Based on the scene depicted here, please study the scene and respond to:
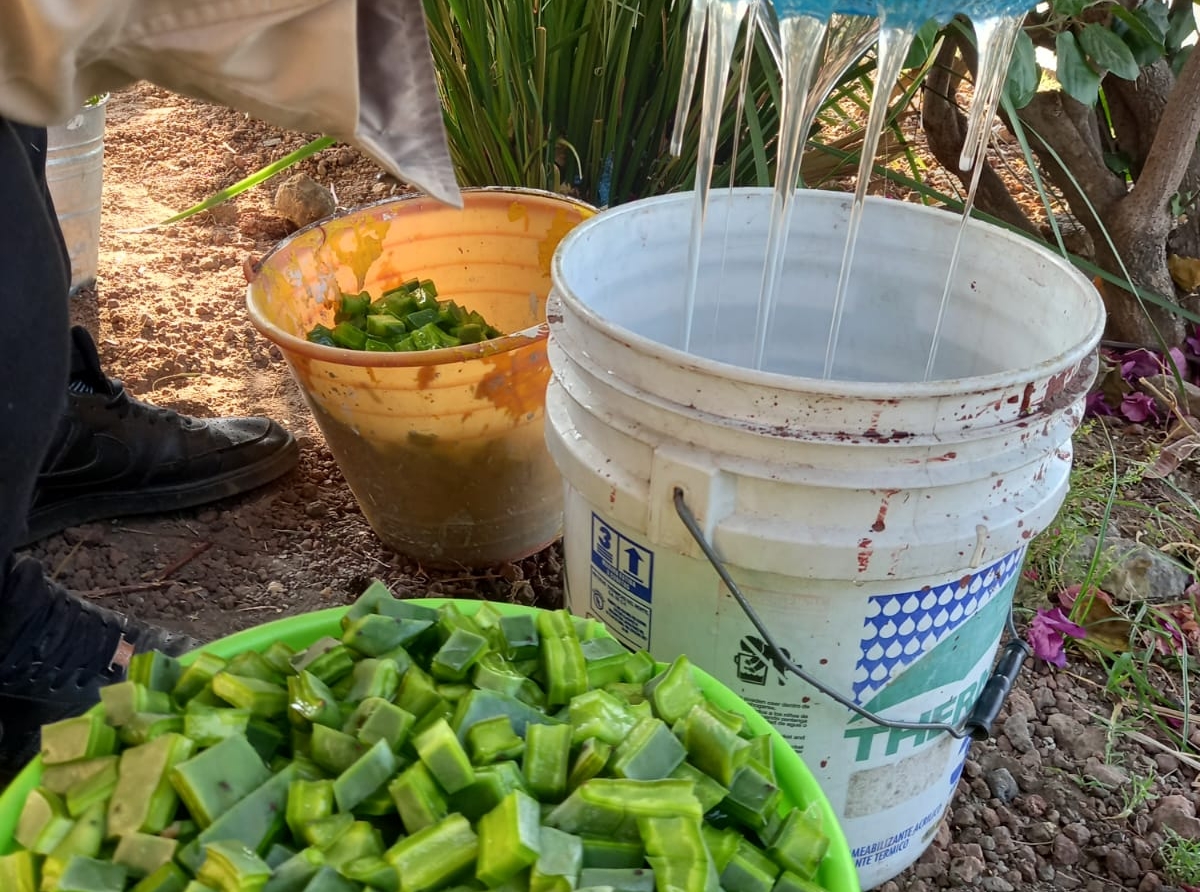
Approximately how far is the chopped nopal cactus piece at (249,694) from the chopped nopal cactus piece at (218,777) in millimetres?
56

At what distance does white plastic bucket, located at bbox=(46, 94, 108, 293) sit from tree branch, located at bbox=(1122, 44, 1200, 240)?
1983 mm

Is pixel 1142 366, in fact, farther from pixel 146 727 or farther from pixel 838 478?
pixel 146 727

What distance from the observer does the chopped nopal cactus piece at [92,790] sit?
676 millimetres

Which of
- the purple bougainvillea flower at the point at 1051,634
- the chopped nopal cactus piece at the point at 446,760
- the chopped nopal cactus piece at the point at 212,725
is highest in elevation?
the chopped nopal cactus piece at the point at 446,760

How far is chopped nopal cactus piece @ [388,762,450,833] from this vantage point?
26.2 inches

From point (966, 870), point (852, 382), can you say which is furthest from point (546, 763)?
point (966, 870)

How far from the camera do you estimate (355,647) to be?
797 millimetres

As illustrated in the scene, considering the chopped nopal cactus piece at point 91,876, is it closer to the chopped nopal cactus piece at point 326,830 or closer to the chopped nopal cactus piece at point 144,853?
the chopped nopal cactus piece at point 144,853

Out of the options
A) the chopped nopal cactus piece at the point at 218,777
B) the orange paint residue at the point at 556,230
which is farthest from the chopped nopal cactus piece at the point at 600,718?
the orange paint residue at the point at 556,230

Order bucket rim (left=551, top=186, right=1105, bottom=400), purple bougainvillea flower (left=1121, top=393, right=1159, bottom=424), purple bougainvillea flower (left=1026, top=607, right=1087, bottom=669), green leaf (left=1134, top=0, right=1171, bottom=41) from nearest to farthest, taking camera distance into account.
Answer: bucket rim (left=551, top=186, right=1105, bottom=400) → purple bougainvillea flower (left=1026, top=607, right=1087, bottom=669) → green leaf (left=1134, top=0, right=1171, bottom=41) → purple bougainvillea flower (left=1121, top=393, right=1159, bottom=424)

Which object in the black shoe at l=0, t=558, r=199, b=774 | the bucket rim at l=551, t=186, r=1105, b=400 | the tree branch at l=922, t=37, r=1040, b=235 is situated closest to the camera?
the bucket rim at l=551, t=186, r=1105, b=400

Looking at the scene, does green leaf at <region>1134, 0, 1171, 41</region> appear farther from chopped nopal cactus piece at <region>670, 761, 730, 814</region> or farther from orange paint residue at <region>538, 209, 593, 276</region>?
chopped nopal cactus piece at <region>670, 761, 730, 814</region>

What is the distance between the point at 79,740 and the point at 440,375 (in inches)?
26.5

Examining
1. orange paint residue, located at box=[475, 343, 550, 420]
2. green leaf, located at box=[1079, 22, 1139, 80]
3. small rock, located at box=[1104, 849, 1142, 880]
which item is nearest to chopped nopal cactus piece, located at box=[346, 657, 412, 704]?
orange paint residue, located at box=[475, 343, 550, 420]
